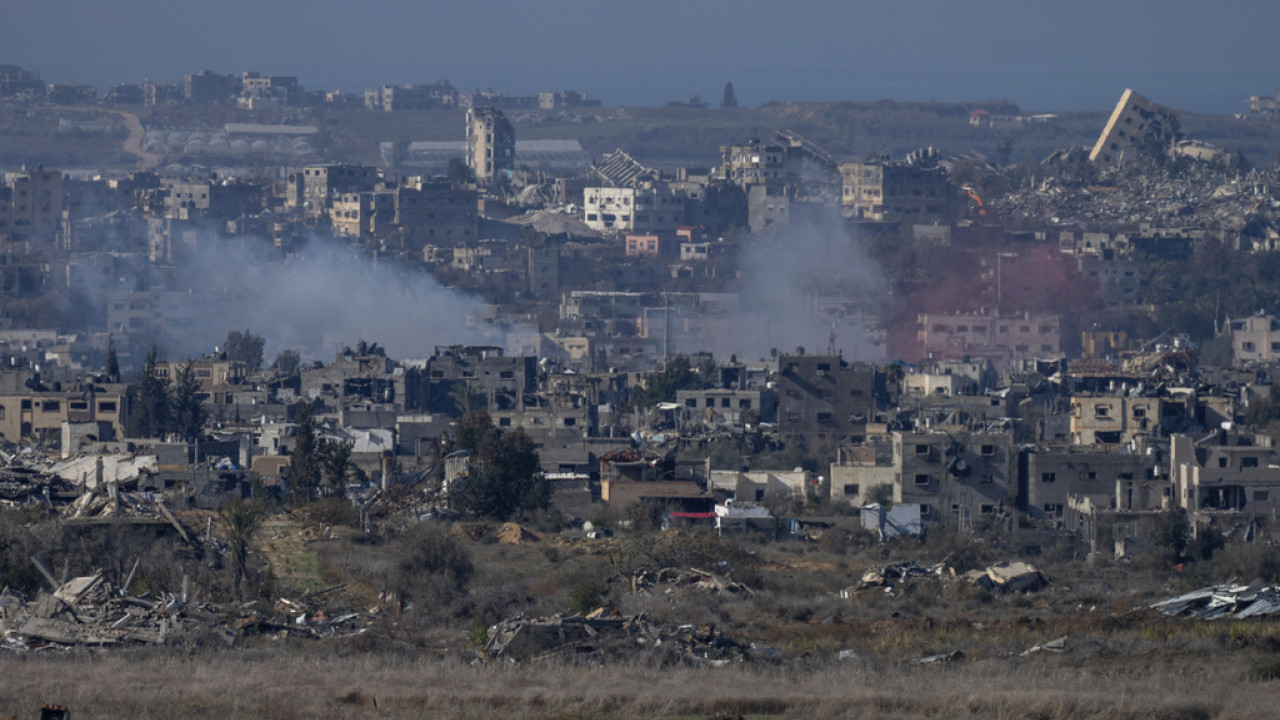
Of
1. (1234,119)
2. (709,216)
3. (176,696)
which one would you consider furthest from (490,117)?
(176,696)

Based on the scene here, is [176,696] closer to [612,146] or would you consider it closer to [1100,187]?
[1100,187]

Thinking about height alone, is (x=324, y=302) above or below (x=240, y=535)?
above

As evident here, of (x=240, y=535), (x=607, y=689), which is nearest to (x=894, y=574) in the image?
(x=240, y=535)

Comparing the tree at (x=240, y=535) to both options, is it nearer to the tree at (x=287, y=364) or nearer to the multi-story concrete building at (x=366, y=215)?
the tree at (x=287, y=364)

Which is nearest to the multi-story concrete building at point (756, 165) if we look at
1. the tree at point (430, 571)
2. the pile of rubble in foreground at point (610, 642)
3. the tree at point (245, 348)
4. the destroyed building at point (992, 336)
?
the destroyed building at point (992, 336)

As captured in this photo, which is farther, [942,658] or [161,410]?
[161,410]

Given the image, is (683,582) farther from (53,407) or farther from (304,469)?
(53,407)

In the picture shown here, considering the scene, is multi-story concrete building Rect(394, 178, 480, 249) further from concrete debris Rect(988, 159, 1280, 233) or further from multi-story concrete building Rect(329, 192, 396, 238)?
concrete debris Rect(988, 159, 1280, 233)
